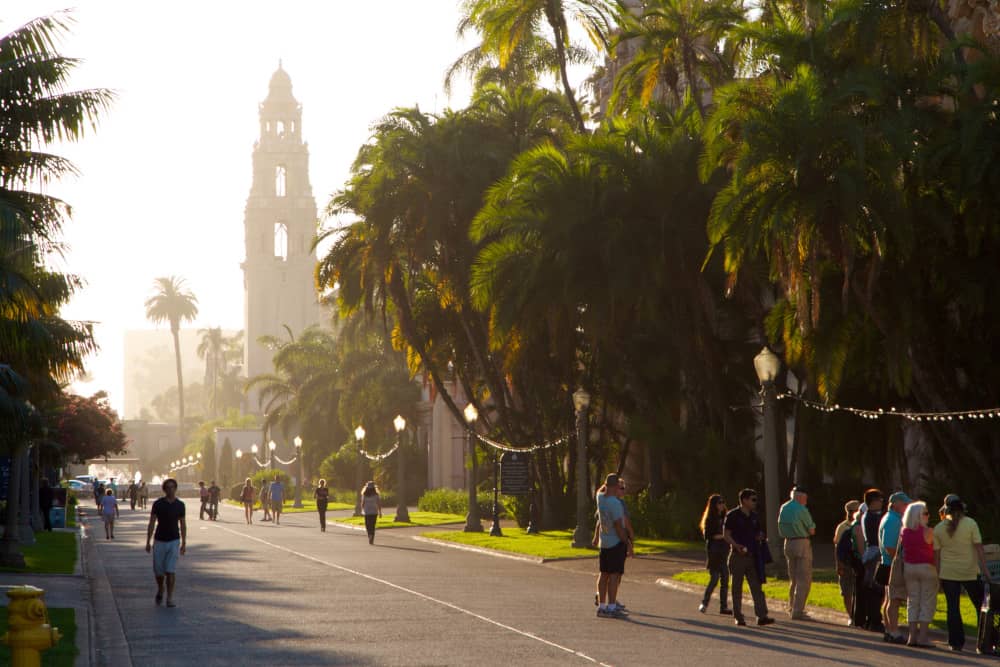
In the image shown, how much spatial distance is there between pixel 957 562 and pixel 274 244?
131 metres

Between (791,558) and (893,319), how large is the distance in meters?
8.62

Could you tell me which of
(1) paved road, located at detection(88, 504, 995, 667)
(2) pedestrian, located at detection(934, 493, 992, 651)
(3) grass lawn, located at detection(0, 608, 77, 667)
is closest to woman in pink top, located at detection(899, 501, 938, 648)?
(2) pedestrian, located at detection(934, 493, 992, 651)

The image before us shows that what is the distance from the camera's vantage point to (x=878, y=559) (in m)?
18.2

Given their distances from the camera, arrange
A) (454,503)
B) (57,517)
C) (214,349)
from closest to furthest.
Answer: (57,517) → (454,503) → (214,349)

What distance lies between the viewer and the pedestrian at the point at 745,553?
1850 centimetres

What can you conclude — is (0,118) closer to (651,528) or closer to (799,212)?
(799,212)

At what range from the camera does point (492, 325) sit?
3722cm

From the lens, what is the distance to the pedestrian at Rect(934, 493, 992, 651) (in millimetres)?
16141

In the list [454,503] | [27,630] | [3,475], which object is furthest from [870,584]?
[454,503]

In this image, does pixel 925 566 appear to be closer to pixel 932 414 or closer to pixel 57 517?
pixel 932 414

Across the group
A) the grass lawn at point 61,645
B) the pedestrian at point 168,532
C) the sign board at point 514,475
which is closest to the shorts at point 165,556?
the pedestrian at point 168,532

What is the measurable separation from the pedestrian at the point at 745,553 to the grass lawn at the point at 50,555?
46.9ft

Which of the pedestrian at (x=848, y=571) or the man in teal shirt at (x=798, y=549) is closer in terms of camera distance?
the pedestrian at (x=848, y=571)

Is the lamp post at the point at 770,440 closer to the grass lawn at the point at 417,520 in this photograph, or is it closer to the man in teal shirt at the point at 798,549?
the man in teal shirt at the point at 798,549
